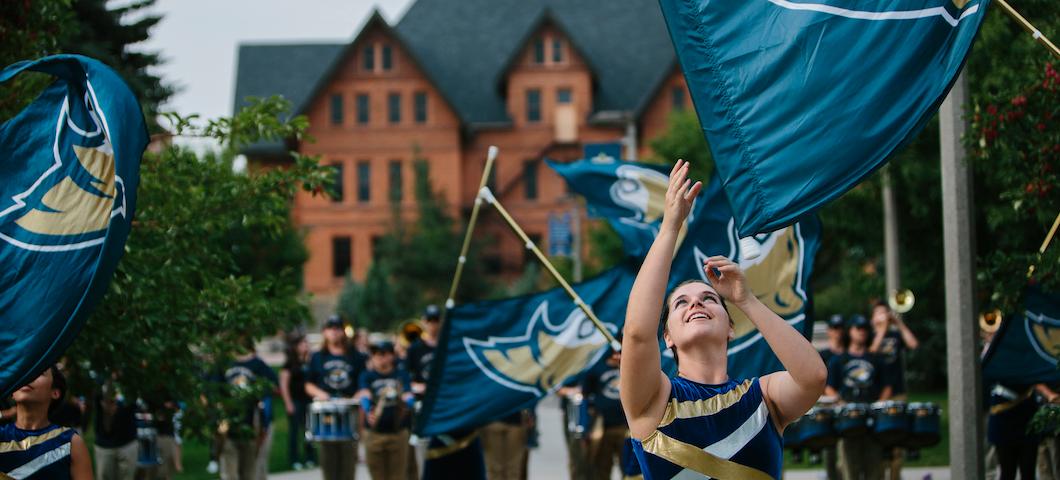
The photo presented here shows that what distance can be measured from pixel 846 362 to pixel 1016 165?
19.8 ft

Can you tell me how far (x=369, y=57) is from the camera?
64.9 metres

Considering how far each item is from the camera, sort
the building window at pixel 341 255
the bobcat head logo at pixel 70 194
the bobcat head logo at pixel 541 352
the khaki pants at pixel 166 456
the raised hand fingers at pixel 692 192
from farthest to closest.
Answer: the building window at pixel 341 255
the khaki pants at pixel 166 456
the bobcat head logo at pixel 541 352
the bobcat head logo at pixel 70 194
the raised hand fingers at pixel 692 192

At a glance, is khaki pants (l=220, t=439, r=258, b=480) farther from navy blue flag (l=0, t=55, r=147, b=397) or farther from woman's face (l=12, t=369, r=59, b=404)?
woman's face (l=12, t=369, r=59, b=404)

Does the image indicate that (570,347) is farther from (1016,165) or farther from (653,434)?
(653,434)

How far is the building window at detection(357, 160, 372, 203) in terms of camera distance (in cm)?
6688

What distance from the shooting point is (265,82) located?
67.9 m

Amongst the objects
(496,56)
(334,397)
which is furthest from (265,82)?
(334,397)

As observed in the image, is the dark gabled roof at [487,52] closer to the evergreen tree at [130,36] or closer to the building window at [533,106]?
the building window at [533,106]

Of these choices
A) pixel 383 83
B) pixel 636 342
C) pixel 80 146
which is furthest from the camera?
pixel 383 83

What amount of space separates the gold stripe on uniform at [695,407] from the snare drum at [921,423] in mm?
9067

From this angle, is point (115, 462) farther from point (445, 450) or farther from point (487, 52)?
point (487, 52)

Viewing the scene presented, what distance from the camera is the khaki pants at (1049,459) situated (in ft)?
44.6

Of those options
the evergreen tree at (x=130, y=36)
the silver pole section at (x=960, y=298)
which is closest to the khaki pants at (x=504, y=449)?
the silver pole section at (x=960, y=298)

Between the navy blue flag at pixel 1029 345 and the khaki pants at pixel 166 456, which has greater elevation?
the navy blue flag at pixel 1029 345
